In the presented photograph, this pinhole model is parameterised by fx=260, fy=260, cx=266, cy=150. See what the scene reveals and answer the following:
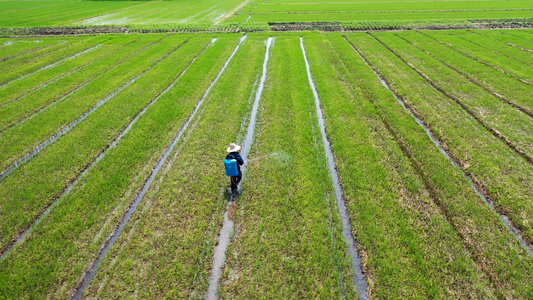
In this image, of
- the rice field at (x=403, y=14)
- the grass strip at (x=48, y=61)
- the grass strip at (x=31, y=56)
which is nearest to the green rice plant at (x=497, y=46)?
the rice field at (x=403, y=14)

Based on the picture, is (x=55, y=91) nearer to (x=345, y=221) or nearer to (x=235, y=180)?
(x=235, y=180)

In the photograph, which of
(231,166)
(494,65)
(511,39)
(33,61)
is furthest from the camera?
(511,39)

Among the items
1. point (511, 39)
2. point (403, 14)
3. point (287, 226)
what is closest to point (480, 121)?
point (287, 226)

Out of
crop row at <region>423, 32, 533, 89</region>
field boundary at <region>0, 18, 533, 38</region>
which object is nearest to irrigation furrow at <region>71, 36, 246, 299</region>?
crop row at <region>423, 32, 533, 89</region>

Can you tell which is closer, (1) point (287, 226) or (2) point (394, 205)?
(1) point (287, 226)

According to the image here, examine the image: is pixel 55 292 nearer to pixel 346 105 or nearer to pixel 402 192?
pixel 402 192

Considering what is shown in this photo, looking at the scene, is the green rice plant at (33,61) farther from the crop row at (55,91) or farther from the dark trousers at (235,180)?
the dark trousers at (235,180)
